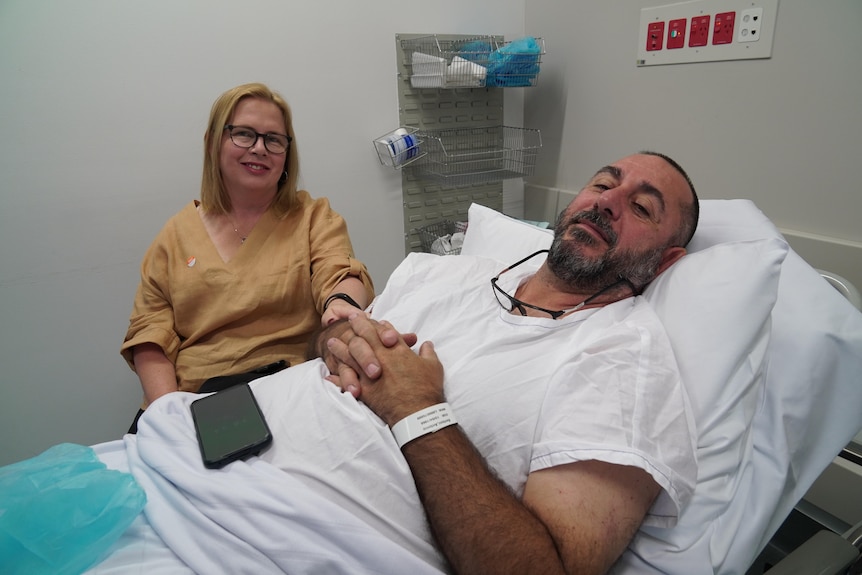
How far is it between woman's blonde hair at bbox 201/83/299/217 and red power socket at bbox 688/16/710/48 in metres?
1.30

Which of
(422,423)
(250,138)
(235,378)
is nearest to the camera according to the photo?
(422,423)

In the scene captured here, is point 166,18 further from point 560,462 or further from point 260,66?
point 560,462

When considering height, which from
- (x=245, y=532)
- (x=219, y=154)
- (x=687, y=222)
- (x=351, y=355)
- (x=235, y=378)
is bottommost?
(x=235, y=378)

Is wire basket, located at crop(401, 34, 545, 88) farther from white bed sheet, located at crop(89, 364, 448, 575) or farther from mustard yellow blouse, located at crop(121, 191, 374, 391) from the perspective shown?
white bed sheet, located at crop(89, 364, 448, 575)

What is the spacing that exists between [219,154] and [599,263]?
3.84ft

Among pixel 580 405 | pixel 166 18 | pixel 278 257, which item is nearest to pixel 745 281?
pixel 580 405

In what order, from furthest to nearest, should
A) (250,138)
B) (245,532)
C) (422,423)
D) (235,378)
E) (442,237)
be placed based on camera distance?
(442,237) < (250,138) < (235,378) < (422,423) < (245,532)

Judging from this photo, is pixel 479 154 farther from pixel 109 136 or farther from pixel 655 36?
pixel 109 136

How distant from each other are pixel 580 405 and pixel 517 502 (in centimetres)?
19

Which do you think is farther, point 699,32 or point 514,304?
point 699,32

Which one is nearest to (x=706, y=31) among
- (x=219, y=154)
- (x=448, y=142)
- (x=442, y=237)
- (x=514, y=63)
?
(x=514, y=63)

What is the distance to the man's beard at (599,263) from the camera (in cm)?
112

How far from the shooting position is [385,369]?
38.7 inches

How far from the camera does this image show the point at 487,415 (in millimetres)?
934
